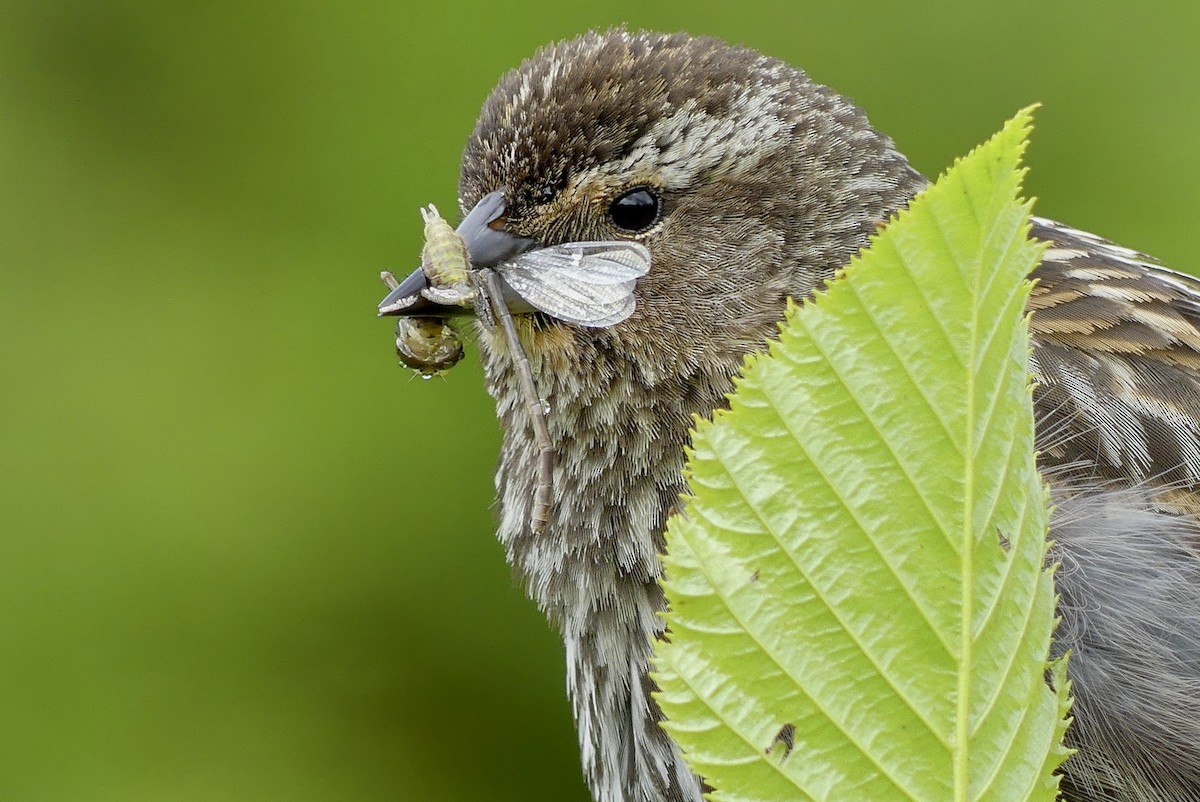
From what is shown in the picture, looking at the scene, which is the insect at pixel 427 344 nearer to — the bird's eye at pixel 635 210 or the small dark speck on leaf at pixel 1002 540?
the bird's eye at pixel 635 210

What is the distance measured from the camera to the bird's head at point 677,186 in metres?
1.94

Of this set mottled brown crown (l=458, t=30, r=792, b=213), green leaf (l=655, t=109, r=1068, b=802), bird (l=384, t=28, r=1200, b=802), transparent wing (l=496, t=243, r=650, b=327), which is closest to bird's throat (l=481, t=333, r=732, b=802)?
bird (l=384, t=28, r=1200, b=802)

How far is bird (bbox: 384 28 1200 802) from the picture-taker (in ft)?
6.01

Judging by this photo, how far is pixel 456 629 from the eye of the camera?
343 cm

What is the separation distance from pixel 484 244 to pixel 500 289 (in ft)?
0.23

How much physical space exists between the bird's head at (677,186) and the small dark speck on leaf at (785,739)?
1.31 meters

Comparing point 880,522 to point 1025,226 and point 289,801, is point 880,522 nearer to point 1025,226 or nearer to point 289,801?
point 1025,226

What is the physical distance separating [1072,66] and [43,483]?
275 cm

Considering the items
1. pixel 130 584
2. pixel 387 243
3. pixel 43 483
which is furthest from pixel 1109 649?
pixel 43 483

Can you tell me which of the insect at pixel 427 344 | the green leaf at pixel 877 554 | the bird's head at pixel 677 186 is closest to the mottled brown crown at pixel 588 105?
the bird's head at pixel 677 186

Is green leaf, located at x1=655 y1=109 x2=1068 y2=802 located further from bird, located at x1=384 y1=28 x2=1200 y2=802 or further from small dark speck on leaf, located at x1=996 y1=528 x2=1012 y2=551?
bird, located at x1=384 y1=28 x2=1200 y2=802

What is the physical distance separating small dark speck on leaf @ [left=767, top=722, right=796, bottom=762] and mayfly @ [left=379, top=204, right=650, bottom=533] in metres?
1.13

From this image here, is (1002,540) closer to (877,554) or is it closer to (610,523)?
(877,554)

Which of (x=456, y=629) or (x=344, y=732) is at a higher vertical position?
(x=456, y=629)
